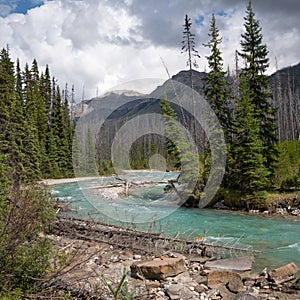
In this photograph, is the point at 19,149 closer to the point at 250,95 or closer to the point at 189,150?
the point at 189,150

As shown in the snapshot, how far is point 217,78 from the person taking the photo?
21.7 metres

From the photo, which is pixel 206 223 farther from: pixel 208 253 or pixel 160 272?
pixel 160 272

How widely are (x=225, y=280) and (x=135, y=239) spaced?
12.2 feet

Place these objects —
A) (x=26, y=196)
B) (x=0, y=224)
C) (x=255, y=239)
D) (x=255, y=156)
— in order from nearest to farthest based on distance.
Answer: (x=0, y=224)
(x=26, y=196)
(x=255, y=239)
(x=255, y=156)

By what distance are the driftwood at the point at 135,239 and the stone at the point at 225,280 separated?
89.1 inches

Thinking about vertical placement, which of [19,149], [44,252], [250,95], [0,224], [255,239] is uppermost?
[250,95]

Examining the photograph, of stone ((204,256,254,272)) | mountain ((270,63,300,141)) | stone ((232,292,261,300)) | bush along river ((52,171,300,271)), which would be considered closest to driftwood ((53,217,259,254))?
bush along river ((52,171,300,271))

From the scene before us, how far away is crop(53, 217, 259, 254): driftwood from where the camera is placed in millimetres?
10148

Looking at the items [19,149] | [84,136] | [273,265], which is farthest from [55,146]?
[273,265]

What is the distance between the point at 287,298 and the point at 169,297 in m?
2.41

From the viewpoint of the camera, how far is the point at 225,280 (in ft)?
25.1

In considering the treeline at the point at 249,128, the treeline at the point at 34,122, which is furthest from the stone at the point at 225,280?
the treeline at the point at 34,122

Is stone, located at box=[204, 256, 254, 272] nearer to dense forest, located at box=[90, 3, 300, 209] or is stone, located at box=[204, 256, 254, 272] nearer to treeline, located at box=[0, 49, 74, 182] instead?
dense forest, located at box=[90, 3, 300, 209]

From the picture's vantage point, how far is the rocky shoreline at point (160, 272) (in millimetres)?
6572
